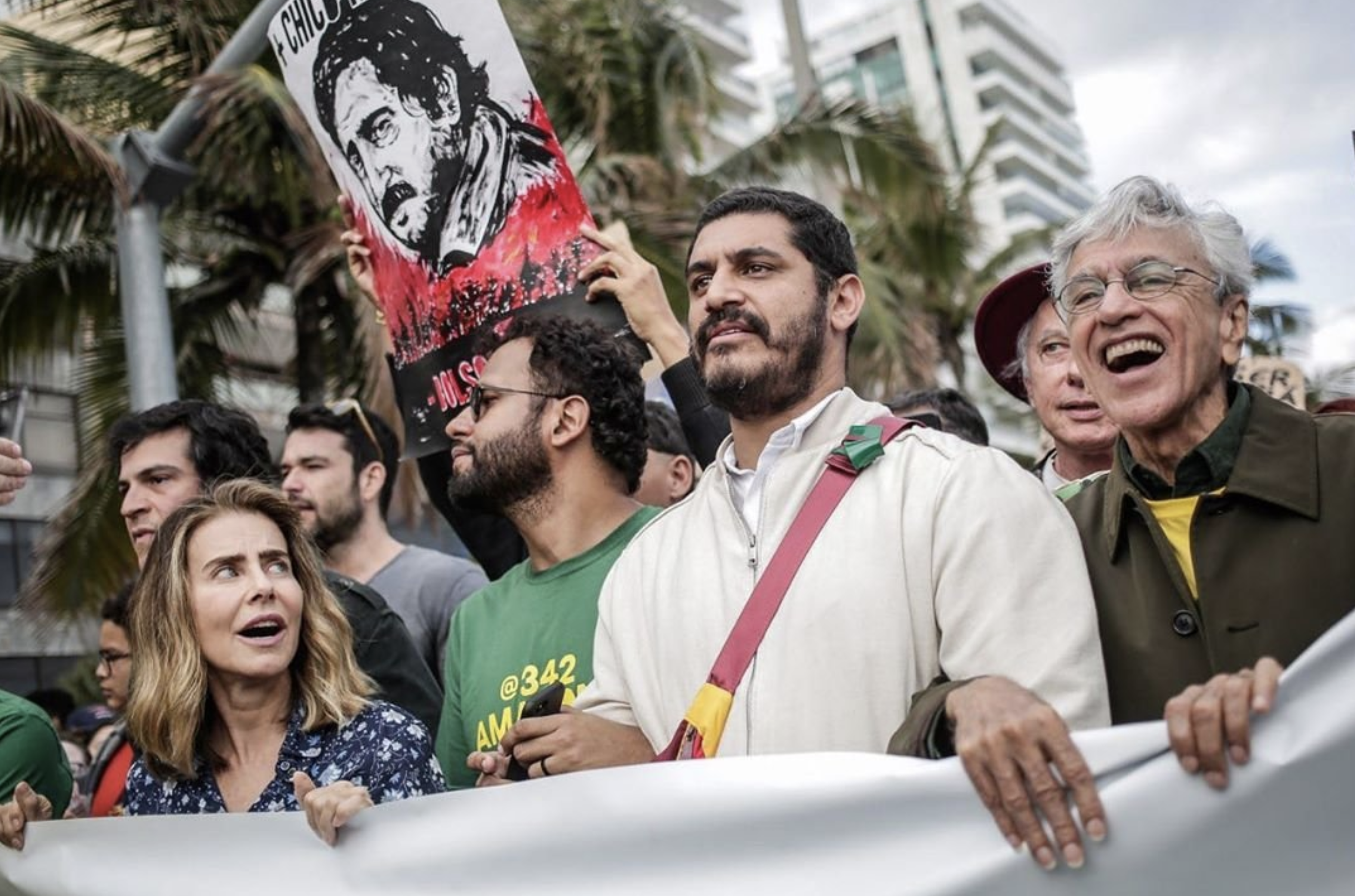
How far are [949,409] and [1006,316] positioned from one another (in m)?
1.07

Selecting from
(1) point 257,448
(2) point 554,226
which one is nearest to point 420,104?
(2) point 554,226

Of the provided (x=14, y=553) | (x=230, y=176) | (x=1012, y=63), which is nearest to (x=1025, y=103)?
(x=1012, y=63)

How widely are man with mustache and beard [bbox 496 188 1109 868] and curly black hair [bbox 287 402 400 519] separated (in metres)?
2.41

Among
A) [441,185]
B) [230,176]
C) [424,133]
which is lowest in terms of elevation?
[441,185]

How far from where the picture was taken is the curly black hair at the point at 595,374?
12.0ft

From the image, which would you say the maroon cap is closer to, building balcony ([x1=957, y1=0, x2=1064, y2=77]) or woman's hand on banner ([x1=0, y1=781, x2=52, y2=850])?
woman's hand on banner ([x1=0, y1=781, x2=52, y2=850])

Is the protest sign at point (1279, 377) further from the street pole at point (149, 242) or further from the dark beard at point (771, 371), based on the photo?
the street pole at point (149, 242)

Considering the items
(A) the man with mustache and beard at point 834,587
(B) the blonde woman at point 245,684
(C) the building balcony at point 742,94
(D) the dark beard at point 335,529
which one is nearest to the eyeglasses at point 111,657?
(D) the dark beard at point 335,529

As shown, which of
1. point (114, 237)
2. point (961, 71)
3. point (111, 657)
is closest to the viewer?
point (111, 657)

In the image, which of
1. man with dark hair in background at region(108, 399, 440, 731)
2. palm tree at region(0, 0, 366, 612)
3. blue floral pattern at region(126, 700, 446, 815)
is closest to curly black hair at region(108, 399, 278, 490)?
man with dark hair in background at region(108, 399, 440, 731)

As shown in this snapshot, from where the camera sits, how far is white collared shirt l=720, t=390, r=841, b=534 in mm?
2613

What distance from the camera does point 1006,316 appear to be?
3.90 meters

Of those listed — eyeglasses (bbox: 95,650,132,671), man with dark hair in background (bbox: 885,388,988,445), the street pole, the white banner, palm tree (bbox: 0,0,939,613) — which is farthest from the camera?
palm tree (bbox: 0,0,939,613)

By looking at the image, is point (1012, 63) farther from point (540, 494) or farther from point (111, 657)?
point (540, 494)
